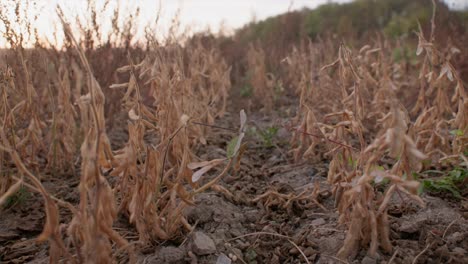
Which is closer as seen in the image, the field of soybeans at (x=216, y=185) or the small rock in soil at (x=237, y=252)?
the field of soybeans at (x=216, y=185)

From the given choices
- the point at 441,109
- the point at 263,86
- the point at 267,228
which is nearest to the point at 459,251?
the point at 267,228

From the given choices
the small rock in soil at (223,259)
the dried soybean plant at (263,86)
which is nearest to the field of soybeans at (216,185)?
the small rock in soil at (223,259)

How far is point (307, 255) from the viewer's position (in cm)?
122

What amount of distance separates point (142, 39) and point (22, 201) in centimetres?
167

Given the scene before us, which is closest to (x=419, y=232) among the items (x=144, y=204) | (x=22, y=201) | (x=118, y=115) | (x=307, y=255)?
(x=307, y=255)

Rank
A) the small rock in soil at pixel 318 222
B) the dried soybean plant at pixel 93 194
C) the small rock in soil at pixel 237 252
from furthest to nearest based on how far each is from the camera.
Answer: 1. the small rock in soil at pixel 318 222
2. the small rock in soil at pixel 237 252
3. the dried soybean plant at pixel 93 194

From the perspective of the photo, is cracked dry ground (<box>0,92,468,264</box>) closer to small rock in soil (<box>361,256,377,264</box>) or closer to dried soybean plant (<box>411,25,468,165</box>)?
small rock in soil (<box>361,256,377,264</box>)

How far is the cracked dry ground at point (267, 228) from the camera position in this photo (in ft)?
3.89

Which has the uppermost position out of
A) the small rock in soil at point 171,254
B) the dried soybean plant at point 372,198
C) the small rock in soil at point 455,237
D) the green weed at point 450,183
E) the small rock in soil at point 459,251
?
the dried soybean plant at point 372,198

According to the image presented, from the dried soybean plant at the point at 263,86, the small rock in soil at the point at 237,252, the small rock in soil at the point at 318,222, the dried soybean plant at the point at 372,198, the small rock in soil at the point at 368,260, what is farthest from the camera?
the dried soybean plant at the point at 263,86

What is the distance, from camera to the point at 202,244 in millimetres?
1214

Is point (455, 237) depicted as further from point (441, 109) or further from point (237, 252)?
point (441, 109)

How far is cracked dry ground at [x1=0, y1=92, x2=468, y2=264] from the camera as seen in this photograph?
1186 millimetres

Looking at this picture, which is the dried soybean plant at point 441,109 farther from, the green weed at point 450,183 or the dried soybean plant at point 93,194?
the dried soybean plant at point 93,194
